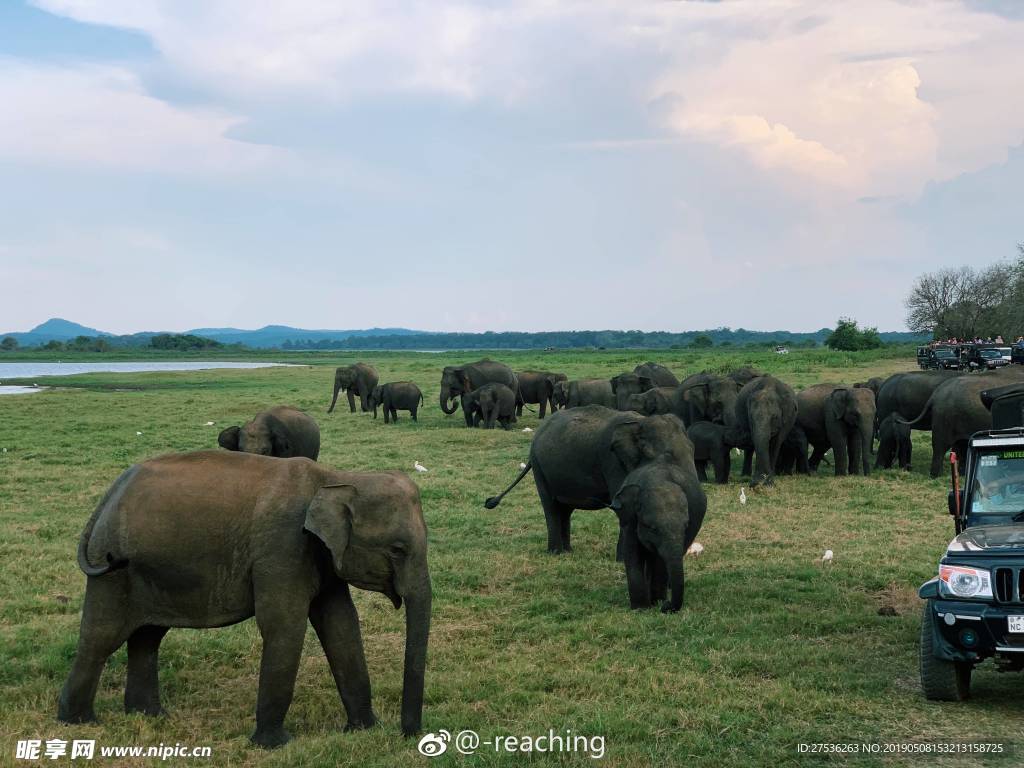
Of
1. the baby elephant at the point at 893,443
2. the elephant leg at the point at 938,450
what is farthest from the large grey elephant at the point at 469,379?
the elephant leg at the point at 938,450

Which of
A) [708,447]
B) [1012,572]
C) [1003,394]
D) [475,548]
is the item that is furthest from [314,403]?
[1012,572]

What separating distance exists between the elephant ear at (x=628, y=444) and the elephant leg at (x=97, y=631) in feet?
21.3

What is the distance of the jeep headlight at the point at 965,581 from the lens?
7.67m

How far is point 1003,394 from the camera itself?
36.4 ft

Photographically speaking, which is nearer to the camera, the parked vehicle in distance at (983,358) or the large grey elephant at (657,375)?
the large grey elephant at (657,375)

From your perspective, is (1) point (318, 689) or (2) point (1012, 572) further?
(1) point (318, 689)

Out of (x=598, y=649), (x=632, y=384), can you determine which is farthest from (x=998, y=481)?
(x=632, y=384)

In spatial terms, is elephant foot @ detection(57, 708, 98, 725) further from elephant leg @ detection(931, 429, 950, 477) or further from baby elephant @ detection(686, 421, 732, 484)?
elephant leg @ detection(931, 429, 950, 477)

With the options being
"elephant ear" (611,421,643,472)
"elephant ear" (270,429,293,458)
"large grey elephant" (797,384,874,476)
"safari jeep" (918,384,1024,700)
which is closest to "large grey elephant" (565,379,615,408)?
"large grey elephant" (797,384,874,476)

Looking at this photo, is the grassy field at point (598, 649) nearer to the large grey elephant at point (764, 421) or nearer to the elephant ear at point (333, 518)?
the large grey elephant at point (764, 421)

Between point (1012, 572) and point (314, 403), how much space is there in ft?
131

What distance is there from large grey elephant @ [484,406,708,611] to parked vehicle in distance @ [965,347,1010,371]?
4304 cm

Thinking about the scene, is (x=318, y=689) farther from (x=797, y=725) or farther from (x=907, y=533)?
(x=907, y=533)

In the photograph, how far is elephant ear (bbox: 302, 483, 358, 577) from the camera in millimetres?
7289
